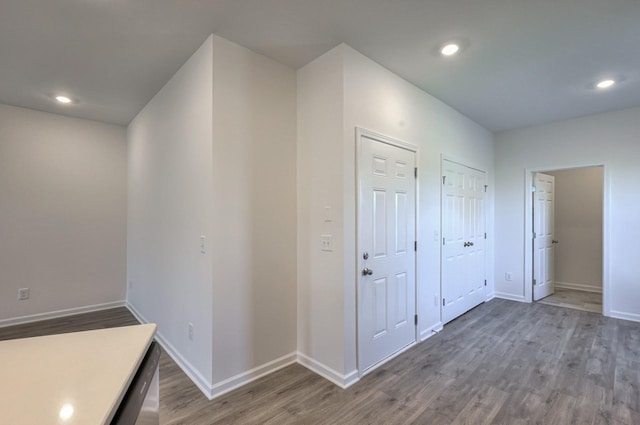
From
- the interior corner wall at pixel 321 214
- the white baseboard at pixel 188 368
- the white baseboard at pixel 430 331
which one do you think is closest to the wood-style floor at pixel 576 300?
the white baseboard at pixel 430 331

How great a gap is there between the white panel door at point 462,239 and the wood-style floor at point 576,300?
46.1 inches

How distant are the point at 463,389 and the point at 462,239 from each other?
209cm

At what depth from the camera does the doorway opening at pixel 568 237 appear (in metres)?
4.61

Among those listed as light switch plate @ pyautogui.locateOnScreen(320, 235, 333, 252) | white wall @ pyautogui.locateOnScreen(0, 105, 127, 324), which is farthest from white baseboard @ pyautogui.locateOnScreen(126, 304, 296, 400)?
white wall @ pyautogui.locateOnScreen(0, 105, 127, 324)

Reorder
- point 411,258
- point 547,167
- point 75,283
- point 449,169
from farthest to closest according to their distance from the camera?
1. point 547,167
2. point 75,283
3. point 449,169
4. point 411,258

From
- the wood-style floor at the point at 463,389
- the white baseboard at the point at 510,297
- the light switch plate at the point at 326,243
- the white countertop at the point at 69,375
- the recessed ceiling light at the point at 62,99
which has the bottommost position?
the wood-style floor at the point at 463,389

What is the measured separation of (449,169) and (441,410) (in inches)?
104

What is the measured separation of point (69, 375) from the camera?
2.87 ft

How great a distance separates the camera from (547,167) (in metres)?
4.42

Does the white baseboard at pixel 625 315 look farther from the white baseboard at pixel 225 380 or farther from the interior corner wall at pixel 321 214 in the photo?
the white baseboard at pixel 225 380

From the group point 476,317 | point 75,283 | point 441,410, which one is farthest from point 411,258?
point 75,283

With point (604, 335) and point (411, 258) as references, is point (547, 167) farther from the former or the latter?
point (411, 258)

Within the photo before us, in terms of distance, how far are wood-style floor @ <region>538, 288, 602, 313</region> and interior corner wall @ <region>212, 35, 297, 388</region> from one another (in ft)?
14.1

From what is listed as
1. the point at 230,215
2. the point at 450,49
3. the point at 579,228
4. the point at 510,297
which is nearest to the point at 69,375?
the point at 230,215
